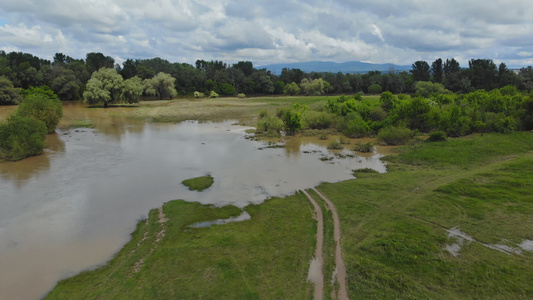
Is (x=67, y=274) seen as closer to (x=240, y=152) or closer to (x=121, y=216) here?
(x=121, y=216)

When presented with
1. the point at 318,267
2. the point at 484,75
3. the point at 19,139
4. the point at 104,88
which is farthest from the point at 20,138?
the point at 484,75

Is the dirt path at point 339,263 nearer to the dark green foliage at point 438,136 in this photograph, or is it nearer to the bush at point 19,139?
the dark green foliage at point 438,136

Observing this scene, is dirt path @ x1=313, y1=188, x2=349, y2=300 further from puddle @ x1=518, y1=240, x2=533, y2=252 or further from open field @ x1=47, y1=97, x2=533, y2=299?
puddle @ x1=518, y1=240, x2=533, y2=252

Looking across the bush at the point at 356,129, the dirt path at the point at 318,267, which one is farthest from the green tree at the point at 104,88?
the dirt path at the point at 318,267

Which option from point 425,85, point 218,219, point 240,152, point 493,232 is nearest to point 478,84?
point 425,85

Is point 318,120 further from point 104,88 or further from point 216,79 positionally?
point 216,79
